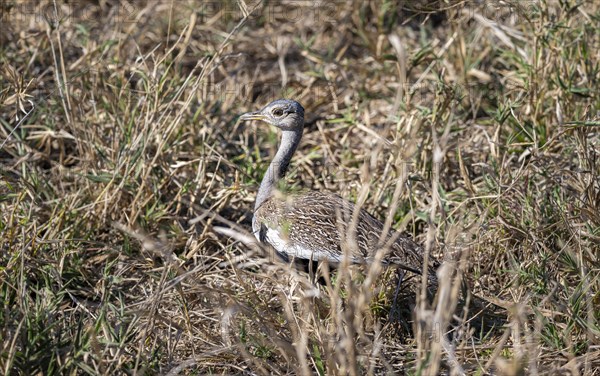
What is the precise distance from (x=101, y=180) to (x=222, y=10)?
2438mm

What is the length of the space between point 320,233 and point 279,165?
2.38 ft

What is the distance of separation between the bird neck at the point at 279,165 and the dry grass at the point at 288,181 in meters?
0.18

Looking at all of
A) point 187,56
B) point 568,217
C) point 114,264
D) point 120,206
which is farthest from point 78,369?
point 187,56

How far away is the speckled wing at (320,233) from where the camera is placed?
4211mm

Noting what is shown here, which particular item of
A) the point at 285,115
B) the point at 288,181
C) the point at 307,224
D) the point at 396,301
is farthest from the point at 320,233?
the point at 288,181

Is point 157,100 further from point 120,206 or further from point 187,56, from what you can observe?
point 187,56

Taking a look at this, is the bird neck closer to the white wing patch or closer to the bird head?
the bird head

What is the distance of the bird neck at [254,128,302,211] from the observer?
15.9 feet

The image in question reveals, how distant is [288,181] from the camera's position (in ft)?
18.0

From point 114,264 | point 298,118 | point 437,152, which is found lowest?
point 114,264

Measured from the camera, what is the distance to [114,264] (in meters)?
4.74

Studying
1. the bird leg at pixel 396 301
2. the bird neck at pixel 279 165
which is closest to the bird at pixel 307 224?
the bird neck at pixel 279 165

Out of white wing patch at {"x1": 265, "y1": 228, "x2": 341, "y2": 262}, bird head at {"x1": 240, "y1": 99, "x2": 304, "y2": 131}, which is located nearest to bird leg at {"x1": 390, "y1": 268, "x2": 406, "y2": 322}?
white wing patch at {"x1": 265, "y1": 228, "x2": 341, "y2": 262}

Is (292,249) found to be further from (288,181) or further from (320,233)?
(288,181)
